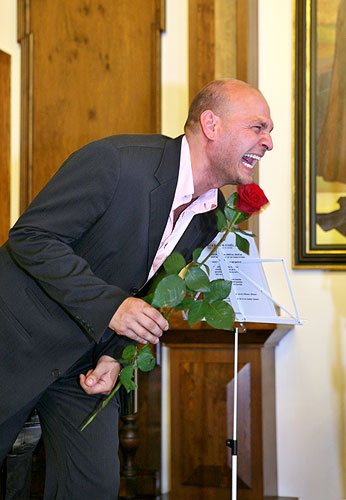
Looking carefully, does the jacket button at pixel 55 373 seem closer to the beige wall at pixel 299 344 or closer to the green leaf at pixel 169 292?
the green leaf at pixel 169 292

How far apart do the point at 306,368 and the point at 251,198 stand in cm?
169

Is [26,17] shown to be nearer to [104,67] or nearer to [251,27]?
[104,67]

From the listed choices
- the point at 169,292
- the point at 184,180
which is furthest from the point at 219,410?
the point at 169,292

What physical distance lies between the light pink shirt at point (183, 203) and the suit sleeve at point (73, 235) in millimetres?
250

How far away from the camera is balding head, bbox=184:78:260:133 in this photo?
2121 millimetres

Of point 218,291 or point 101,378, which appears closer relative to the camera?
point 218,291

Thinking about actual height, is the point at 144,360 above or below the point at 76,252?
below

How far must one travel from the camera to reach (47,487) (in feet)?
6.80

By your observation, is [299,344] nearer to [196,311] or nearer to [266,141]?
[266,141]

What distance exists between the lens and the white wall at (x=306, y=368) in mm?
3363

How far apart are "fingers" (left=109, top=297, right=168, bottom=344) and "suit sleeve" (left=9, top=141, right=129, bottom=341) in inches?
1.0

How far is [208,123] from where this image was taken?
6.89 feet

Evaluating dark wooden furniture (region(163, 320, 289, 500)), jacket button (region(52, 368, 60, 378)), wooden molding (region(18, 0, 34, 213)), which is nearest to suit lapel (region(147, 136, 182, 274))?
jacket button (region(52, 368, 60, 378))

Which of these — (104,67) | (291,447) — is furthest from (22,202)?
(291,447)
